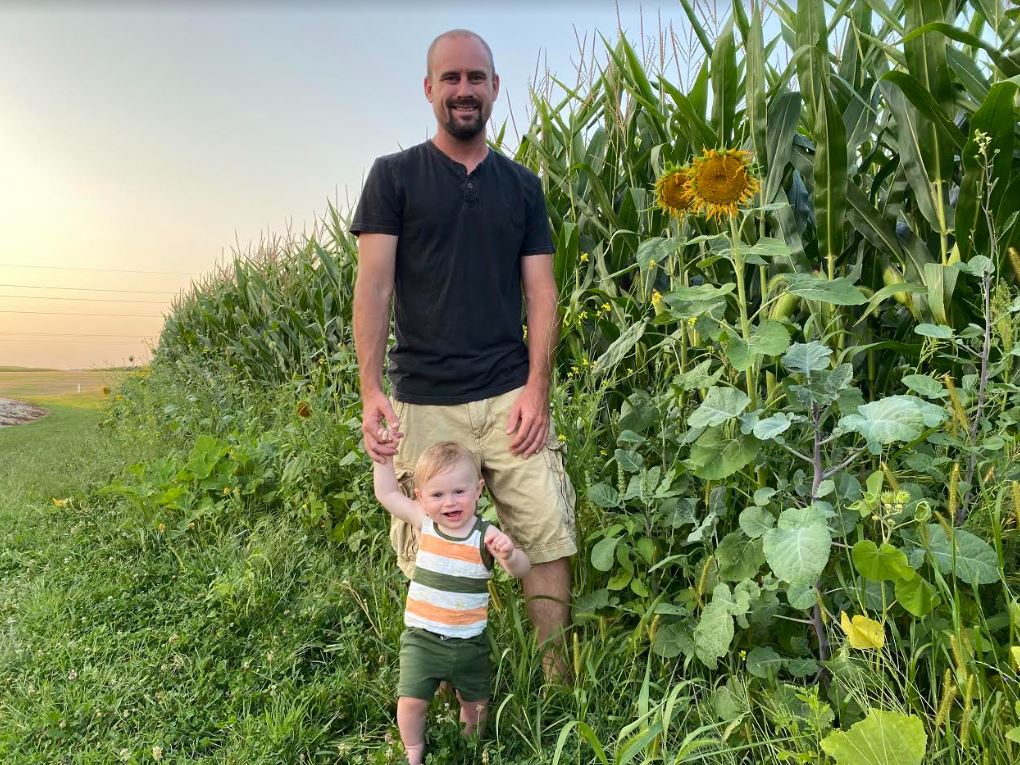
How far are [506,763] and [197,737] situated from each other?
2.94 ft

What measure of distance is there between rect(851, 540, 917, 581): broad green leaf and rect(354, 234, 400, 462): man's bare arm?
3.94ft

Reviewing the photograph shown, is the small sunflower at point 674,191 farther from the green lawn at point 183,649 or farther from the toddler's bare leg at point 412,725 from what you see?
the green lawn at point 183,649

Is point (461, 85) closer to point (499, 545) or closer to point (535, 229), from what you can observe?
point (535, 229)

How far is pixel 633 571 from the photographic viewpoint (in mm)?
1997

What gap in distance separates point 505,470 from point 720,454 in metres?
0.69

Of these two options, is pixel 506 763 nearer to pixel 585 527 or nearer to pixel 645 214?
pixel 585 527

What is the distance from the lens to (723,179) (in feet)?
5.57

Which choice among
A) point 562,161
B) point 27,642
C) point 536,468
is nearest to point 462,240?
point 536,468

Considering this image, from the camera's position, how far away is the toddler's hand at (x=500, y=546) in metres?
1.80

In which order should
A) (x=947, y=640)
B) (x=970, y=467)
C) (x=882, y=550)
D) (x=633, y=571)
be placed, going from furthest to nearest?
1. (x=633, y=571)
2. (x=970, y=467)
3. (x=947, y=640)
4. (x=882, y=550)

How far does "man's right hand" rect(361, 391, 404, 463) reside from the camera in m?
2.03

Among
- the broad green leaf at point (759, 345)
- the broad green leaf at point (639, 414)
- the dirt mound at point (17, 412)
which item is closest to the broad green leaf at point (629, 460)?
the broad green leaf at point (639, 414)

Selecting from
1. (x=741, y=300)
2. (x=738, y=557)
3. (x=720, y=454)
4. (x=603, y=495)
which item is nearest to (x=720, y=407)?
(x=720, y=454)

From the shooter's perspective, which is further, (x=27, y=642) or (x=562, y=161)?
(x=562, y=161)
